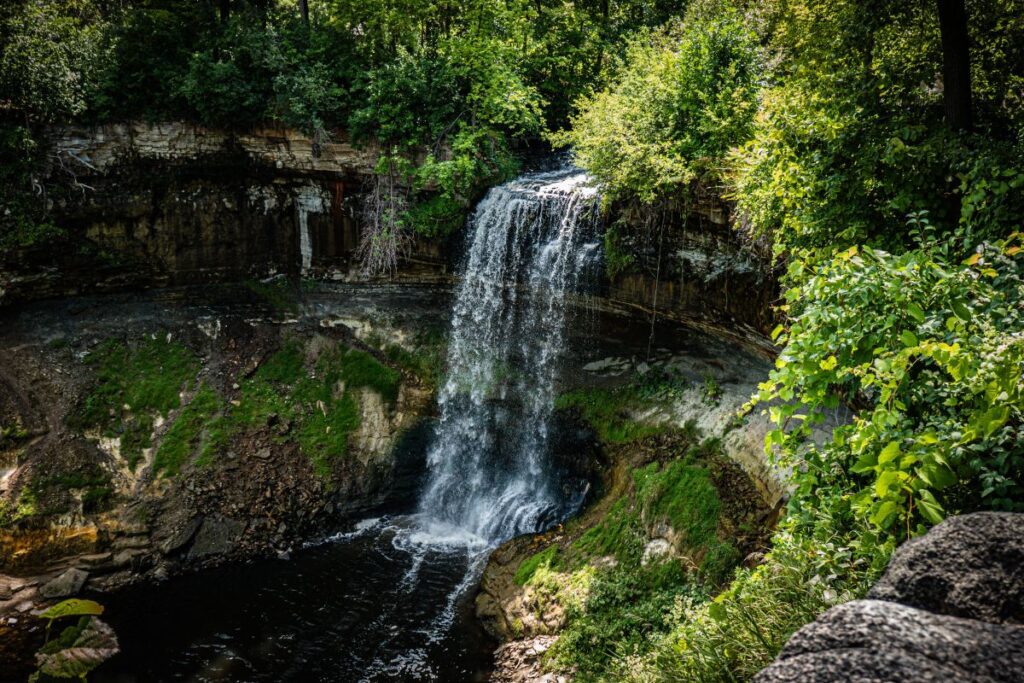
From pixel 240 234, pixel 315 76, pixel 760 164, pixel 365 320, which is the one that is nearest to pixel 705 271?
pixel 760 164

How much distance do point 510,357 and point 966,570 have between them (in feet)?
40.9

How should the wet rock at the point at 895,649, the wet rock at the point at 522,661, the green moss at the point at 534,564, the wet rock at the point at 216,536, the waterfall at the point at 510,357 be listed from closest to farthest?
1. the wet rock at the point at 895,649
2. the wet rock at the point at 522,661
3. the green moss at the point at 534,564
4. the wet rock at the point at 216,536
5. the waterfall at the point at 510,357

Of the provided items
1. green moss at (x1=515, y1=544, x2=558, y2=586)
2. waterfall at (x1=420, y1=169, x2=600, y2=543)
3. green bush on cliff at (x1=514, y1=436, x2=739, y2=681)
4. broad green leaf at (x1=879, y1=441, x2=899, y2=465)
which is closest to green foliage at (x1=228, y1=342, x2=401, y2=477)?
waterfall at (x1=420, y1=169, x2=600, y2=543)

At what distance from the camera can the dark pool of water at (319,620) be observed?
396 inches

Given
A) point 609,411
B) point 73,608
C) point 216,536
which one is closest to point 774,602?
point 73,608

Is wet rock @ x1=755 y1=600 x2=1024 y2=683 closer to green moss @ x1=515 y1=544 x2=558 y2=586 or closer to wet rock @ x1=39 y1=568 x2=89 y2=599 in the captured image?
green moss @ x1=515 y1=544 x2=558 y2=586

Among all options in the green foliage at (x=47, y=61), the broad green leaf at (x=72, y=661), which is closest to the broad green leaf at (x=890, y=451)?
the broad green leaf at (x=72, y=661)

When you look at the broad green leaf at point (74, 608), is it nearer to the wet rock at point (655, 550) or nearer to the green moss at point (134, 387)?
the wet rock at point (655, 550)

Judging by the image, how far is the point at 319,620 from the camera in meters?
11.2

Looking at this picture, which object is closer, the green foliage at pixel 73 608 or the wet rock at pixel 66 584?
the green foliage at pixel 73 608

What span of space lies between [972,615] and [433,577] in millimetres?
10671

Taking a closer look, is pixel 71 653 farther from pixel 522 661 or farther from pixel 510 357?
pixel 510 357

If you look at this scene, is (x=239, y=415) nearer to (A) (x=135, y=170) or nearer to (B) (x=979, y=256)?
(A) (x=135, y=170)

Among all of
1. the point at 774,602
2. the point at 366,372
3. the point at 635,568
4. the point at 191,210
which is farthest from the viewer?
the point at 191,210
